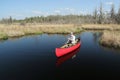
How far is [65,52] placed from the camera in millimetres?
19000

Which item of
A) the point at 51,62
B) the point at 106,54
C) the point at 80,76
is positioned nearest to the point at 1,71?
the point at 51,62

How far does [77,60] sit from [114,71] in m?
4.59

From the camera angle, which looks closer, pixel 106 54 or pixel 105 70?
pixel 105 70

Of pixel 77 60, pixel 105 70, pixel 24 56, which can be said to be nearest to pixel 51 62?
pixel 77 60

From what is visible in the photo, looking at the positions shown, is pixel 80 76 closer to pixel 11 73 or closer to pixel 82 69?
pixel 82 69

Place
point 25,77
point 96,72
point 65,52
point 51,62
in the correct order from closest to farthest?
point 25,77 < point 96,72 < point 51,62 < point 65,52

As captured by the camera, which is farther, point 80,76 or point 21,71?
point 21,71

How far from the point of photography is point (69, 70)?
1399cm

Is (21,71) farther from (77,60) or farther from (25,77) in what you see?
(77,60)

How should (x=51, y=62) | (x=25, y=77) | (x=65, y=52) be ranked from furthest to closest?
(x=65, y=52) → (x=51, y=62) → (x=25, y=77)

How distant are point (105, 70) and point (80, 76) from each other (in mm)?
2620

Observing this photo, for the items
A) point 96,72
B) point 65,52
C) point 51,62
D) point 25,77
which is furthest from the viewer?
point 65,52

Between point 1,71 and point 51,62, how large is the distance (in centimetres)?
490

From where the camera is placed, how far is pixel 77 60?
56.5ft
